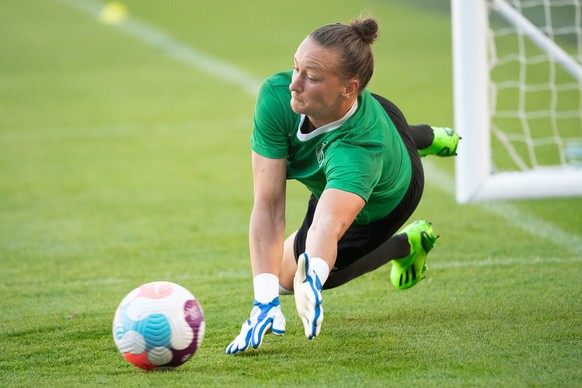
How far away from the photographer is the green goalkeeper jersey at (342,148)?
382 centimetres

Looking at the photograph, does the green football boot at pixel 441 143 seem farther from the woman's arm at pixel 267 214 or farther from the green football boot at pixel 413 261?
the woman's arm at pixel 267 214

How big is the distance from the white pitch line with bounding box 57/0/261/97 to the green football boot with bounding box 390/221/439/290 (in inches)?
292

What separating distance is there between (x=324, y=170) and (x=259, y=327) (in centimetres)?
68

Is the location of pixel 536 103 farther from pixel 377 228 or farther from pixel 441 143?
pixel 377 228

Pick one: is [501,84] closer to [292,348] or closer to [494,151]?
[494,151]

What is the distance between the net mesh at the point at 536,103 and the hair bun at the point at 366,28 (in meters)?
3.14

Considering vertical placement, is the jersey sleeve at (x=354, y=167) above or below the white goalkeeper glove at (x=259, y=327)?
above

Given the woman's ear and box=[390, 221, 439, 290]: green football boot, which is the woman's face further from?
box=[390, 221, 439, 290]: green football boot

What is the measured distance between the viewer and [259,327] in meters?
3.96

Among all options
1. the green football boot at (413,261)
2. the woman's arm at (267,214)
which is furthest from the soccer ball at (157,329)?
the green football boot at (413,261)

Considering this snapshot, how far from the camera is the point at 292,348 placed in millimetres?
4109

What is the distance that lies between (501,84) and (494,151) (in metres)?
2.56

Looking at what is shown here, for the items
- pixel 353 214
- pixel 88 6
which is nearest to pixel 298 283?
pixel 353 214

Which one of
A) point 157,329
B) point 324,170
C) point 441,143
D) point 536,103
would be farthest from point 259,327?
point 536,103
